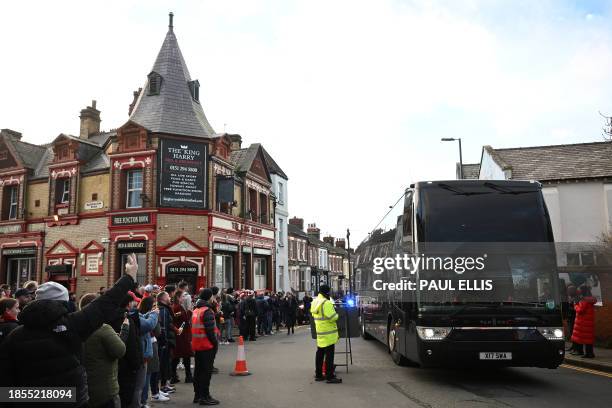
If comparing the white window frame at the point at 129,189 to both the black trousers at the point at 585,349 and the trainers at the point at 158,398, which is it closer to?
the trainers at the point at 158,398

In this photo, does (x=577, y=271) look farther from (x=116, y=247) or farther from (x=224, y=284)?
(x=116, y=247)

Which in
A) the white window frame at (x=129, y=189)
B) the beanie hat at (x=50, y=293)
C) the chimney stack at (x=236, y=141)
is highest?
the chimney stack at (x=236, y=141)

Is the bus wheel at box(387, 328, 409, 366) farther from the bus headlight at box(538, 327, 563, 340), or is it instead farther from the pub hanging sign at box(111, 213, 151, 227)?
the pub hanging sign at box(111, 213, 151, 227)

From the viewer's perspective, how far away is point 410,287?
9164 millimetres

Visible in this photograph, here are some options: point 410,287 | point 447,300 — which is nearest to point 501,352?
point 447,300

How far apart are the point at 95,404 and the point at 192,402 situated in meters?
3.97

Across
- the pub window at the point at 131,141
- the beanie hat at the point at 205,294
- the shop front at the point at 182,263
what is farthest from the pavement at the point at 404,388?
the pub window at the point at 131,141

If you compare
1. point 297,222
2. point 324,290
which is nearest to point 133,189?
point 324,290

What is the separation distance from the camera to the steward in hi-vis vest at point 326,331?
981cm

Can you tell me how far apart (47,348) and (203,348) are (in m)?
5.10

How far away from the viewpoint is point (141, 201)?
24328mm

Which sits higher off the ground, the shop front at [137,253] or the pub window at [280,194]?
the pub window at [280,194]

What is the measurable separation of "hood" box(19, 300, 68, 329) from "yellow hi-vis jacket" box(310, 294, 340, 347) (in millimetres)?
6702

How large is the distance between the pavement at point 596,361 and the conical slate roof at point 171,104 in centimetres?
1881
